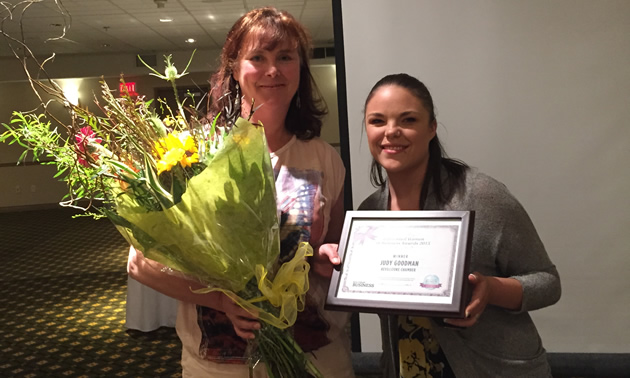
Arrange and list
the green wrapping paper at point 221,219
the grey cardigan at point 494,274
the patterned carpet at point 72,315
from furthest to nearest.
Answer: the patterned carpet at point 72,315
the grey cardigan at point 494,274
the green wrapping paper at point 221,219

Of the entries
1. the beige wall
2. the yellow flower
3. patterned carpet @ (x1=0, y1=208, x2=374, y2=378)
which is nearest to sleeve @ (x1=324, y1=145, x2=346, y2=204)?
the yellow flower

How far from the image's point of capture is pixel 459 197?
142 centimetres

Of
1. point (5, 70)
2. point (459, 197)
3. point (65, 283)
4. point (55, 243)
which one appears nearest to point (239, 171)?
point (459, 197)

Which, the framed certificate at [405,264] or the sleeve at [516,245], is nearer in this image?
the framed certificate at [405,264]

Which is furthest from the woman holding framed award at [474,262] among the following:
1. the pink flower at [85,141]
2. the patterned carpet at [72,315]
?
the patterned carpet at [72,315]

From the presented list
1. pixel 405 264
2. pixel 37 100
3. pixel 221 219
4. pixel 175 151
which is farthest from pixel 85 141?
pixel 37 100

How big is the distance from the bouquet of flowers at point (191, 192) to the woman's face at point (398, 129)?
1.03ft

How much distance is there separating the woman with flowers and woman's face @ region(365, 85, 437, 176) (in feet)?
0.80

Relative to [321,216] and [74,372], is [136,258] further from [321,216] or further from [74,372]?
[74,372]

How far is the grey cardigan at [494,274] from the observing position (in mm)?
1391

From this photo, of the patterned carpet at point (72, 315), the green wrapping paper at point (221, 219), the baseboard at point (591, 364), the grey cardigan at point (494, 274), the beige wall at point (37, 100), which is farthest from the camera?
the beige wall at point (37, 100)

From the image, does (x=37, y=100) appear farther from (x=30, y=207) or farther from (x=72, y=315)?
(x=72, y=315)

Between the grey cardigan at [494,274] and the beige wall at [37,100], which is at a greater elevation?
the beige wall at [37,100]

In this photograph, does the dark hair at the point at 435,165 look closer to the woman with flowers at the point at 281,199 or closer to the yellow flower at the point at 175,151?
the woman with flowers at the point at 281,199
